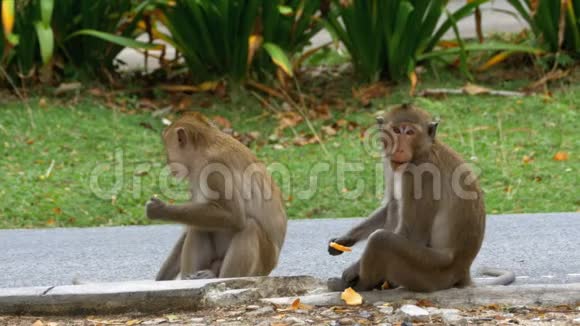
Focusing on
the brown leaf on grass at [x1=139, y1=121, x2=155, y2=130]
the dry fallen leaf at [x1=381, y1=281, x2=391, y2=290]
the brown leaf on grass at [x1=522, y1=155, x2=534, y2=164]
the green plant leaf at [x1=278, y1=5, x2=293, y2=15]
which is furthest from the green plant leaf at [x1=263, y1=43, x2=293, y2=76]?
the dry fallen leaf at [x1=381, y1=281, x2=391, y2=290]

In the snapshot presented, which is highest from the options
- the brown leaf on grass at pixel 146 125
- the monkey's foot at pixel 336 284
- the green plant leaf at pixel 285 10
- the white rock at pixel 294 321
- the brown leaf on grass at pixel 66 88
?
the green plant leaf at pixel 285 10

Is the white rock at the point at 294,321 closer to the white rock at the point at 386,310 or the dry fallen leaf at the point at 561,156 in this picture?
the white rock at the point at 386,310

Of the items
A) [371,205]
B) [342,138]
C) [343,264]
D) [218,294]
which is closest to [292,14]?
[342,138]

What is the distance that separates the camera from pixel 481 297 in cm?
462

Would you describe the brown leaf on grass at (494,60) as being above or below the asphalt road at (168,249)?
above

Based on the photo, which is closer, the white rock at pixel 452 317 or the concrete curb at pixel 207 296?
the white rock at pixel 452 317

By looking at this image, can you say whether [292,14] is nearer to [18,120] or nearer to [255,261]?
[18,120]

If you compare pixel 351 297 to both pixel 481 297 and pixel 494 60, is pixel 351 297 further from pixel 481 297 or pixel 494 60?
pixel 494 60

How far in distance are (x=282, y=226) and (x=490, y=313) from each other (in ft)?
4.41

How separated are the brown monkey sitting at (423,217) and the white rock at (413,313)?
17 cm

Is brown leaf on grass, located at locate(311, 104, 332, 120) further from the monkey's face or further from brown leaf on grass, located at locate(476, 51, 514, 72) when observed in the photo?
the monkey's face

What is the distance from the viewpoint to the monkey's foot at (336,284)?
187 inches

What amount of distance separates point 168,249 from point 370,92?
424cm

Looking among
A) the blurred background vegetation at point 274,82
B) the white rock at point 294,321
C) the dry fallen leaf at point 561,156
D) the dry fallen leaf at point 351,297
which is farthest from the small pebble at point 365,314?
the dry fallen leaf at point 561,156
